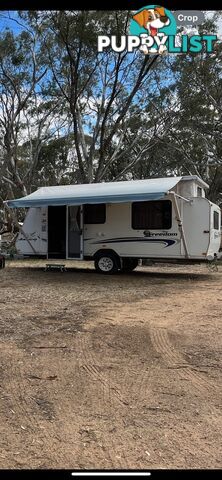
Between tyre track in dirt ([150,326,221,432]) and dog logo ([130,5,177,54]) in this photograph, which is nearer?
tyre track in dirt ([150,326,221,432])

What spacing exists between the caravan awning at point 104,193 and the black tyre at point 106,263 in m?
1.76

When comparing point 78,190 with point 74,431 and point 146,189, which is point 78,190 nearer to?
point 146,189

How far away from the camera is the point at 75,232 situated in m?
13.8

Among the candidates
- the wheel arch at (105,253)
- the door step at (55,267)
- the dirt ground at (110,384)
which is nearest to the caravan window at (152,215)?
the wheel arch at (105,253)

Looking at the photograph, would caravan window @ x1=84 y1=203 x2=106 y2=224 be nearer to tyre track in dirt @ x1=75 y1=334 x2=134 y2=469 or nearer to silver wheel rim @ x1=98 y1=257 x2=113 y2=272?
silver wheel rim @ x1=98 y1=257 x2=113 y2=272

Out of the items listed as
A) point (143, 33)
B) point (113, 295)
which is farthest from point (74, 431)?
point (143, 33)

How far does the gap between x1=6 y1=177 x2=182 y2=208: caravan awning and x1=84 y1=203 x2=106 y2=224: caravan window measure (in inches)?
18.6

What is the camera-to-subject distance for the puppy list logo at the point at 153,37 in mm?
11164

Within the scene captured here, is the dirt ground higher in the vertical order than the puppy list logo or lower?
lower

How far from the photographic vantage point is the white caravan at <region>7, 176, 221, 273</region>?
474 inches

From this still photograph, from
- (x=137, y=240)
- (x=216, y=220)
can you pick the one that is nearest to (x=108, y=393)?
(x=137, y=240)

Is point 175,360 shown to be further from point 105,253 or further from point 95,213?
point 95,213

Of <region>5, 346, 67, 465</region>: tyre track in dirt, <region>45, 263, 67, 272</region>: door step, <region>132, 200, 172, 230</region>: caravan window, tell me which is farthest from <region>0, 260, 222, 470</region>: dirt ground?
<region>45, 263, 67, 272</region>: door step

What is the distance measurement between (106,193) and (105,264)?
213cm
